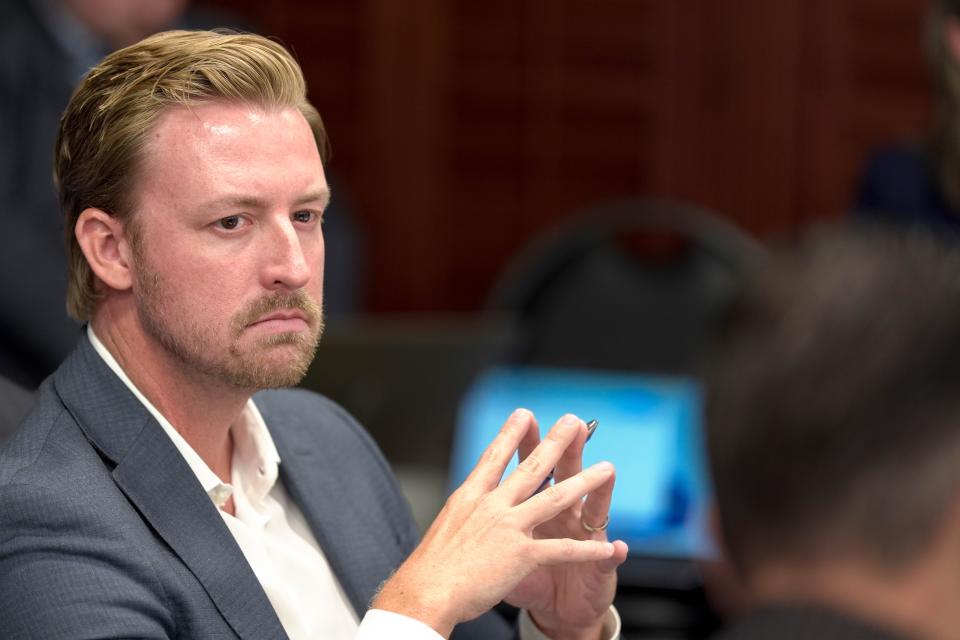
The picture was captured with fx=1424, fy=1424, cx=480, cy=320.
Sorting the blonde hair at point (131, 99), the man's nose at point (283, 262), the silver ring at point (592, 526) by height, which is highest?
the blonde hair at point (131, 99)

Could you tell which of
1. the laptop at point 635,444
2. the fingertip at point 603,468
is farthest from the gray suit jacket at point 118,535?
the laptop at point 635,444

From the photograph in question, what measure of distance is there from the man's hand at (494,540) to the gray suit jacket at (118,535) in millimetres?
→ 181

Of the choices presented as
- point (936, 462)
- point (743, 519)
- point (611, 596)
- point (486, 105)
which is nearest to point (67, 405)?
point (611, 596)

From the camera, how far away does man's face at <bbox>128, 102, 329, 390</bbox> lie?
1471mm

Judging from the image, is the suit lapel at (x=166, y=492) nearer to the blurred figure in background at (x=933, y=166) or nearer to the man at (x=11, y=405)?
the man at (x=11, y=405)

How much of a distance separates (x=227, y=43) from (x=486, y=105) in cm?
316

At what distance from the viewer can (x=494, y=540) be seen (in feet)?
4.45

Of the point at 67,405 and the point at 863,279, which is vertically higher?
the point at 863,279

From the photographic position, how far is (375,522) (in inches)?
66.0

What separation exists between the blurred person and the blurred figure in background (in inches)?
59.7

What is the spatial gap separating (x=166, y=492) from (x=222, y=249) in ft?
0.84

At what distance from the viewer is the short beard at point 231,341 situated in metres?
1.48

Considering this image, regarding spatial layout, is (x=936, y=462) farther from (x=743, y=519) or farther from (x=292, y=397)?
(x=292, y=397)

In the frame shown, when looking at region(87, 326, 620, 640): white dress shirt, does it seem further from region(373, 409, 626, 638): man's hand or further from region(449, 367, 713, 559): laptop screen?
region(449, 367, 713, 559): laptop screen
